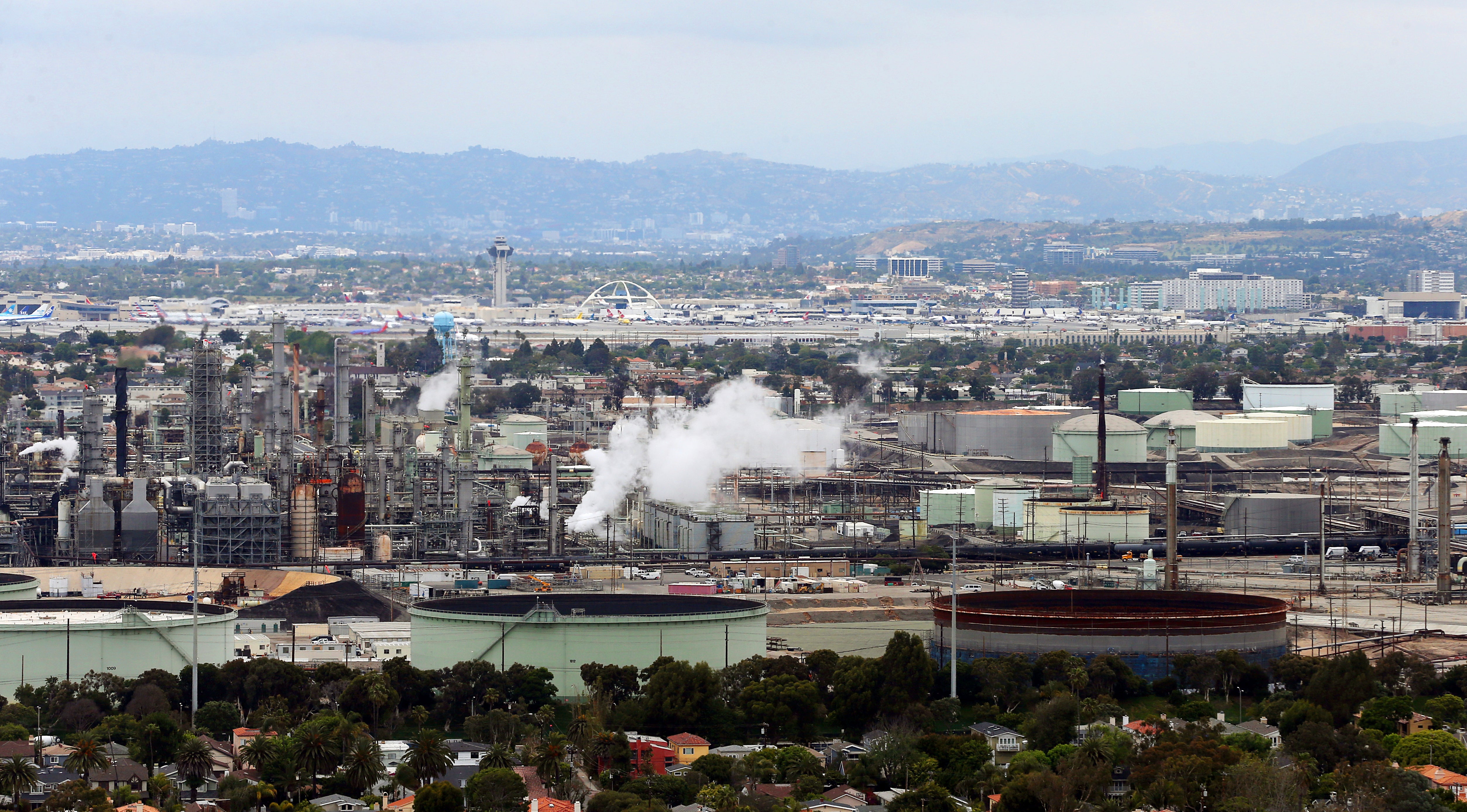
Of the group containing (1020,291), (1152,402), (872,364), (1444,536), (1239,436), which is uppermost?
(1020,291)

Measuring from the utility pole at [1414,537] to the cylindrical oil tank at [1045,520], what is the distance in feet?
20.2

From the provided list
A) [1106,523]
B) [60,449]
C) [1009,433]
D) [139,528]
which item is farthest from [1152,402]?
[139,528]

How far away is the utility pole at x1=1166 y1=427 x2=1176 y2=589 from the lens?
3909 cm

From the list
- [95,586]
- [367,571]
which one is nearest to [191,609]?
[95,586]

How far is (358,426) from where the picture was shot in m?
65.4

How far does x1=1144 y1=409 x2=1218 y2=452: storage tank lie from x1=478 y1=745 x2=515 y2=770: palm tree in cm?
3935

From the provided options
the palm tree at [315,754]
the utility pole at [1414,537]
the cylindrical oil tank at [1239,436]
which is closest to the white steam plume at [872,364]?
the cylindrical oil tank at [1239,436]

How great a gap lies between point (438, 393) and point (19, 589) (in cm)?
3921

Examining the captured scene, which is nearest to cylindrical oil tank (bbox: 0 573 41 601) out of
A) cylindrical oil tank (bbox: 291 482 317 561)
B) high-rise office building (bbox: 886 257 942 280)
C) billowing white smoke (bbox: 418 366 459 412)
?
cylindrical oil tank (bbox: 291 482 317 561)

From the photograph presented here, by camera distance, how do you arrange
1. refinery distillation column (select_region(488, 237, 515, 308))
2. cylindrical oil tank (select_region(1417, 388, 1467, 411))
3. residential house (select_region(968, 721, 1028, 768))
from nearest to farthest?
residential house (select_region(968, 721, 1028, 768))
cylindrical oil tank (select_region(1417, 388, 1467, 411))
refinery distillation column (select_region(488, 237, 515, 308))

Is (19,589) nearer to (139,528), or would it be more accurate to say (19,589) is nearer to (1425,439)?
(139,528)

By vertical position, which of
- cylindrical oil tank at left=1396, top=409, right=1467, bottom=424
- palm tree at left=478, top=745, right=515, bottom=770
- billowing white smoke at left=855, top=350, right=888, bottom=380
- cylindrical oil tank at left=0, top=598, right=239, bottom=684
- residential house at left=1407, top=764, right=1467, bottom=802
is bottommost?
residential house at left=1407, top=764, right=1467, bottom=802

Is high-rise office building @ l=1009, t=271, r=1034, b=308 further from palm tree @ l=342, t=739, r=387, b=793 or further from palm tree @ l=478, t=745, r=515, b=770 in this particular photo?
palm tree @ l=342, t=739, r=387, b=793

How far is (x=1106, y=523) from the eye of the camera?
154ft
